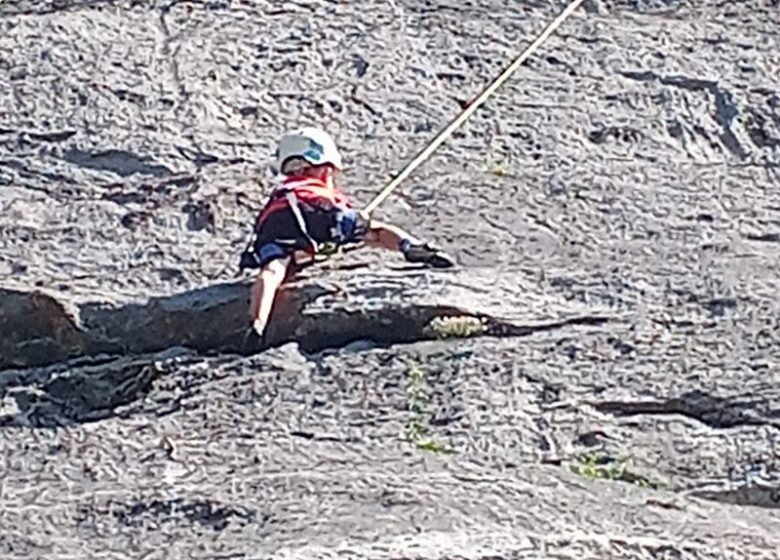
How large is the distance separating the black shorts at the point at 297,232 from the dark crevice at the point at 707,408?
1.10 metres

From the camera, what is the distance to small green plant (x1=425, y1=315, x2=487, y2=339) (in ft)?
20.6

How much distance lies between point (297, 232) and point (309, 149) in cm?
33

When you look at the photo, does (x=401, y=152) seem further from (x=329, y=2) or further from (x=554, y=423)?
(x=554, y=423)

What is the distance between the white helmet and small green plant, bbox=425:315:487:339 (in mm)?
729

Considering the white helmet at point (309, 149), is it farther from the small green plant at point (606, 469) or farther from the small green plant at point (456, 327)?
the small green plant at point (606, 469)

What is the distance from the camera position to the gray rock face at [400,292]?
5414mm

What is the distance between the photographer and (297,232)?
21.4 feet

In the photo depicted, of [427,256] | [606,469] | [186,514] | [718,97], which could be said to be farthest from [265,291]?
[718,97]

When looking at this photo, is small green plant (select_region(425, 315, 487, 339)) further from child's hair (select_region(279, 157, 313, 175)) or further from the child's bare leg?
child's hair (select_region(279, 157, 313, 175))

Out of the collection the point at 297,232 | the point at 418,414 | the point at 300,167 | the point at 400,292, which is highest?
the point at 300,167

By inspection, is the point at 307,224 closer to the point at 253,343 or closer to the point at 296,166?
the point at 296,166

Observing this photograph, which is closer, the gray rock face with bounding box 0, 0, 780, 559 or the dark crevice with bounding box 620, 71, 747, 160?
the gray rock face with bounding box 0, 0, 780, 559

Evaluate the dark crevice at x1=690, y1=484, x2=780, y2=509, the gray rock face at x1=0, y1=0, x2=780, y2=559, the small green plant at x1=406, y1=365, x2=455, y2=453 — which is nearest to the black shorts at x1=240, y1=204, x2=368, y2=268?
the gray rock face at x1=0, y1=0, x2=780, y2=559

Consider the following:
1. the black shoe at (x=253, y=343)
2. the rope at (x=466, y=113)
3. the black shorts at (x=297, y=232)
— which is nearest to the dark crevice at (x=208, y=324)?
the black shoe at (x=253, y=343)
